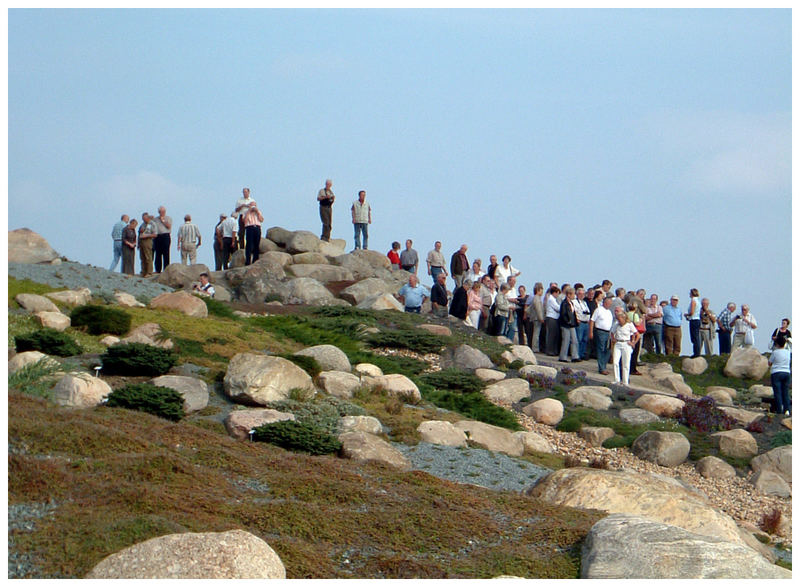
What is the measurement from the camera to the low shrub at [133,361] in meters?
18.7

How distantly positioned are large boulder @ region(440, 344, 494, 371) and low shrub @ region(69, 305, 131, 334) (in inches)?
308

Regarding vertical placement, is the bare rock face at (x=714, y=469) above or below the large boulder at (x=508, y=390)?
below

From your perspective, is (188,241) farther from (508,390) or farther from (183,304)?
(508,390)

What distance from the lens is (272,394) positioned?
18266 millimetres

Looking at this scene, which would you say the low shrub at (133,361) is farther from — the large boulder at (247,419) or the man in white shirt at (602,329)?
the man in white shirt at (602,329)

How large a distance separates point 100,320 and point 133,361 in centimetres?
447

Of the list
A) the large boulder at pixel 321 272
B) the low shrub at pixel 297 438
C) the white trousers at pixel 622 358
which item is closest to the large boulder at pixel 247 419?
the low shrub at pixel 297 438

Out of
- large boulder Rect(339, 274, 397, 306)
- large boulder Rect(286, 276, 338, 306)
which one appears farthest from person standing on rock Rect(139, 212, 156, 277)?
large boulder Rect(339, 274, 397, 306)

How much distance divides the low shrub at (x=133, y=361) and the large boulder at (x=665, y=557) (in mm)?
10805

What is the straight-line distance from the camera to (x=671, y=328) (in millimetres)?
31875

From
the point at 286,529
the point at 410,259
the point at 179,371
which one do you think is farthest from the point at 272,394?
the point at 410,259

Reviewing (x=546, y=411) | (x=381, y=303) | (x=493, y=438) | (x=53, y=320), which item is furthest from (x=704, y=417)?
(x=53, y=320)

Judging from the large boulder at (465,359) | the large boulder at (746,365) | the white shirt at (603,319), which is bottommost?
the large boulder at (746,365)

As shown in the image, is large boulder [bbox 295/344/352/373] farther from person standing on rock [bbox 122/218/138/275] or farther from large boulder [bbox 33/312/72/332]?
person standing on rock [bbox 122/218/138/275]
